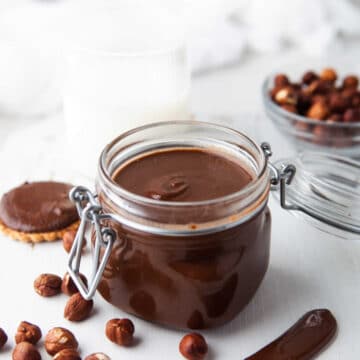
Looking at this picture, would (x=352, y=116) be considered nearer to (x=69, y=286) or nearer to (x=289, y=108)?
(x=289, y=108)

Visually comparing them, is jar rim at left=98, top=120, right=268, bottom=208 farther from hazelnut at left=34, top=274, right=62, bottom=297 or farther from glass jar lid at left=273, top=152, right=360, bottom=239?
hazelnut at left=34, top=274, right=62, bottom=297

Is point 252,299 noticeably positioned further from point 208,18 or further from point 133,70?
point 208,18

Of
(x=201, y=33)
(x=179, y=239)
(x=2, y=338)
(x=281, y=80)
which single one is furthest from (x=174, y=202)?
(x=201, y=33)

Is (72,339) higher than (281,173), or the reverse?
(281,173)

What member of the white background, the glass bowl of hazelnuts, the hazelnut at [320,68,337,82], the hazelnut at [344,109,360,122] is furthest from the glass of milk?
the hazelnut at [320,68,337,82]

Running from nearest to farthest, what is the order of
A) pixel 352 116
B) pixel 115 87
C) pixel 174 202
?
pixel 174 202 < pixel 115 87 < pixel 352 116

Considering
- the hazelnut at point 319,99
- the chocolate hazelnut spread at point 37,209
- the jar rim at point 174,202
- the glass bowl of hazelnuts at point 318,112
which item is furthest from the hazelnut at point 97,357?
the hazelnut at point 319,99

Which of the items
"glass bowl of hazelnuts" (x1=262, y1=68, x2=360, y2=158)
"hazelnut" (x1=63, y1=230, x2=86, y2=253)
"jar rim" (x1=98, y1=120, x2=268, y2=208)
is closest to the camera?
"jar rim" (x1=98, y1=120, x2=268, y2=208)
